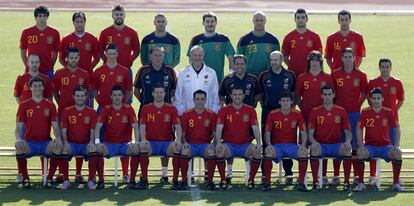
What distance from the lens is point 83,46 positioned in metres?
17.7

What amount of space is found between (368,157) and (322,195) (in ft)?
2.89

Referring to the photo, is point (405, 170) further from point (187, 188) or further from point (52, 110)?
point (52, 110)

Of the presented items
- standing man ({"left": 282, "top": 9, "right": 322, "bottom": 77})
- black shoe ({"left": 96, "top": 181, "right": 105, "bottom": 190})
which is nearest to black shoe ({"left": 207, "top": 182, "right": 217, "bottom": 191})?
black shoe ({"left": 96, "top": 181, "right": 105, "bottom": 190})

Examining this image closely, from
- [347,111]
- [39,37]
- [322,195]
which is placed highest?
[39,37]

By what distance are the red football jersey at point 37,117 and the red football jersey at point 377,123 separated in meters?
4.21

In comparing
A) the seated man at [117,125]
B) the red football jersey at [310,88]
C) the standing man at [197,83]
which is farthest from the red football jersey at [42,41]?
the red football jersey at [310,88]

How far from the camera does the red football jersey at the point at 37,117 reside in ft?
55.3

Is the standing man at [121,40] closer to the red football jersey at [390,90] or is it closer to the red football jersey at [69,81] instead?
the red football jersey at [69,81]

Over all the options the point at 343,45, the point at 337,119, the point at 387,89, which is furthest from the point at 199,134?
the point at 387,89

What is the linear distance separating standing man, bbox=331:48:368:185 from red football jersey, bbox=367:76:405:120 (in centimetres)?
14

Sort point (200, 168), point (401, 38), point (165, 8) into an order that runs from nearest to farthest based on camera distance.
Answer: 1. point (200, 168)
2. point (401, 38)
3. point (165, 8)

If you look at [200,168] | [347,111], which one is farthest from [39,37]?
[347,111]

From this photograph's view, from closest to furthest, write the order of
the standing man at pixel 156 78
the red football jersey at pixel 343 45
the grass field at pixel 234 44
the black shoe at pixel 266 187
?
the grass field at pixel 234 44 < the black shoe at pixel 266 187 < the standing man at pixel 156 78 < the red football jersey at pixel 343 45

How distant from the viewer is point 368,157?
16.7 metres
